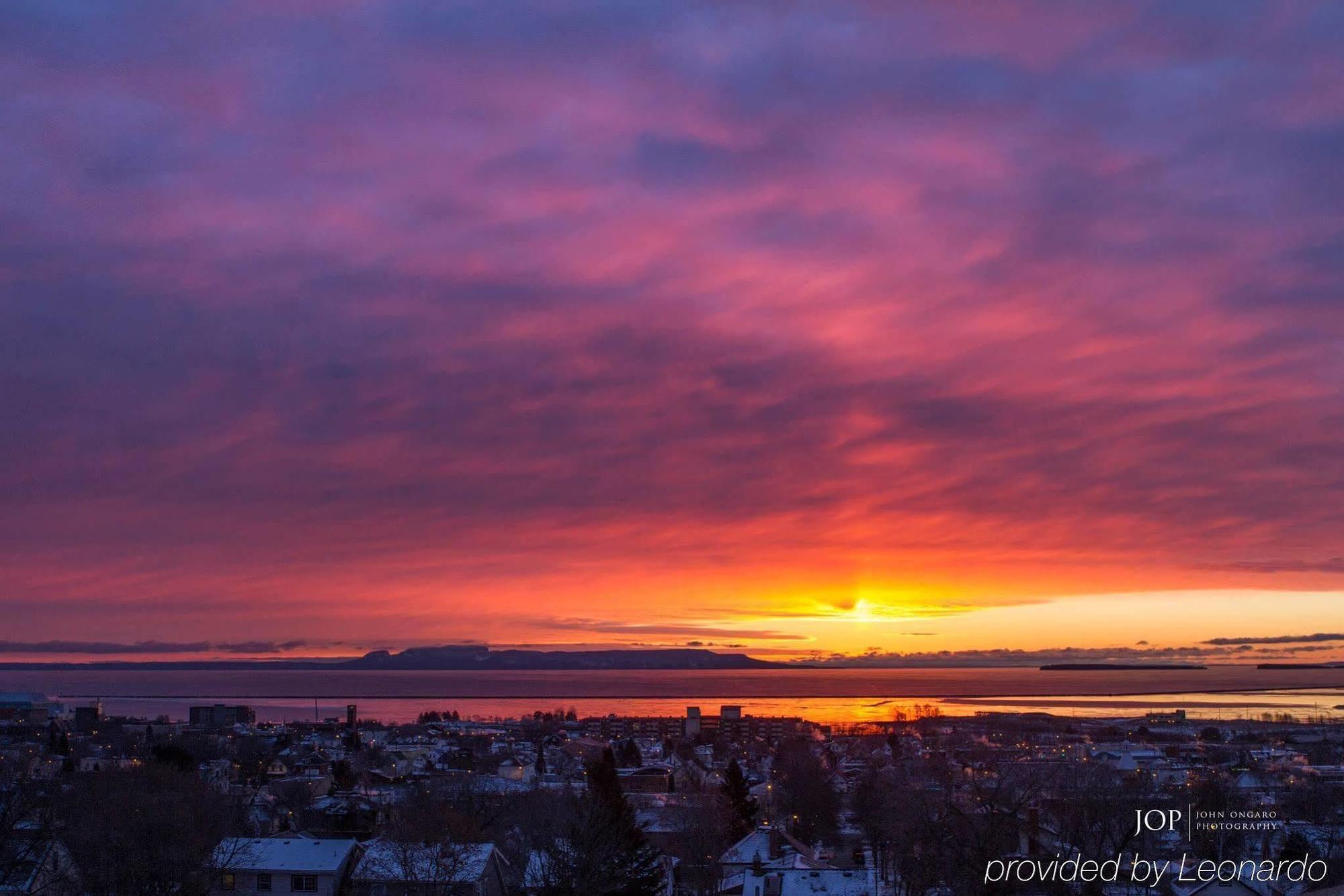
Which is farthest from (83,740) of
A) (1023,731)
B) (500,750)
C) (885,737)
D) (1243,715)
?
(1243,715)

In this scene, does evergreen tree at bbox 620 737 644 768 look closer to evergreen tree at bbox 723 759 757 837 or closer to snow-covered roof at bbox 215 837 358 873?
evergreen tree at bbox 723 759 757 837

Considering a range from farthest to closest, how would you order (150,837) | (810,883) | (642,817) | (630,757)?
(630,757)
(642,817)
(810,883)
(150,837)

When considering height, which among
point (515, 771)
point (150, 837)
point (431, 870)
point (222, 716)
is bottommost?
point (222, 716)

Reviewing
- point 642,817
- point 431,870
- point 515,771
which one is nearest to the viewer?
point 431,870

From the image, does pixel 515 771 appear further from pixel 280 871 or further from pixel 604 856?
pixel 604 856

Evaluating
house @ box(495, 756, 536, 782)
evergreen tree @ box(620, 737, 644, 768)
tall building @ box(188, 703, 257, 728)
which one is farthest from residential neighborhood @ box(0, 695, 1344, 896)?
tall building @ box(188, 703, 257, 728)

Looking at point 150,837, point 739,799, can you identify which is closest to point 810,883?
point 739,799

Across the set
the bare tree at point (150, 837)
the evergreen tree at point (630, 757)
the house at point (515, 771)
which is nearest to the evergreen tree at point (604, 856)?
the bare tree at point (150, 837)
